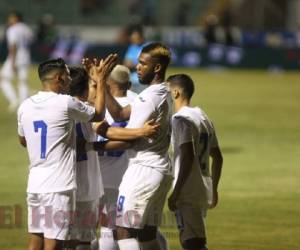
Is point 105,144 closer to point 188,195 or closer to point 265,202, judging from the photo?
point 188,195

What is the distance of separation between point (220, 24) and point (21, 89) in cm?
2041

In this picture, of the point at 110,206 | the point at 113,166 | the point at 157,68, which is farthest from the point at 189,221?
the point at 157,68

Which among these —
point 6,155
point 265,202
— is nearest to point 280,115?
point 6,155

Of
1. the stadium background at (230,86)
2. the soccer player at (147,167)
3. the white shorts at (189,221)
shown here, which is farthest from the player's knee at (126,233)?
the stadium background at (230,86)

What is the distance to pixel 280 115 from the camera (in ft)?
82.8

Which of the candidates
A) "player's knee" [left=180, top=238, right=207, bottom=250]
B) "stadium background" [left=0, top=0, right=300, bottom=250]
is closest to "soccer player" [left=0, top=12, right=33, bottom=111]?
"stadium background" [left=0, top=0, right=300, bottom=250]

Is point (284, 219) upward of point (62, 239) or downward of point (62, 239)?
downward

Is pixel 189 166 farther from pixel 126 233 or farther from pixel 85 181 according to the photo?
pixel 85 181

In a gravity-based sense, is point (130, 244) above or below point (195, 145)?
below

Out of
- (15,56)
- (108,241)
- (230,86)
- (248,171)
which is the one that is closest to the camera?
(108,241)

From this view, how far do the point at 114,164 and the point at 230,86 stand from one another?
24139 mm

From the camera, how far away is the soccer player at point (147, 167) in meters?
8.48

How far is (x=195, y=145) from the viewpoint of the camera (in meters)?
9.06

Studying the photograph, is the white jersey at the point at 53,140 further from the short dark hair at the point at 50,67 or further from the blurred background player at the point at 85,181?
the blurred background player at the point at 85,181
